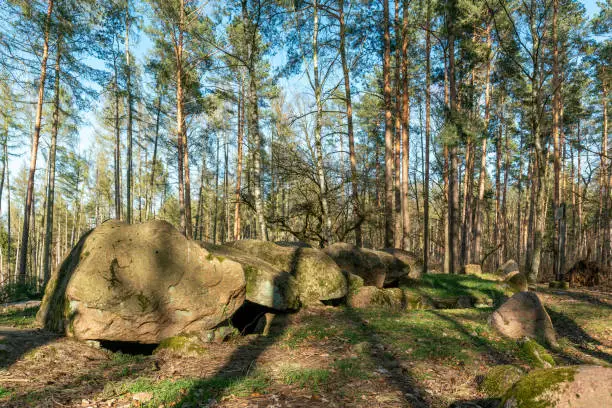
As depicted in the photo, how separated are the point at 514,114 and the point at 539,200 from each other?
55.6 ft

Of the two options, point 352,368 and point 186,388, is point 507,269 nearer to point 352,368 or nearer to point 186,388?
point 352,368

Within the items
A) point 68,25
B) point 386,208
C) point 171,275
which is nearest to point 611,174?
point 386,208

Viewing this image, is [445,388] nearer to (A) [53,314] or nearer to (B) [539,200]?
(A) [53,314]

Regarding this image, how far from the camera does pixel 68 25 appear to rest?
14695mm

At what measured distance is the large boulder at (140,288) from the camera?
17.2ft

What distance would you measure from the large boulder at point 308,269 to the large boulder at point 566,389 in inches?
213

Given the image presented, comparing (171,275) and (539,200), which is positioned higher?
(539,200)

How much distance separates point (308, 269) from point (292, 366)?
12.5ft

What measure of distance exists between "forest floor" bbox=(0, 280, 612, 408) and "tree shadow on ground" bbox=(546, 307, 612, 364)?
6 cm

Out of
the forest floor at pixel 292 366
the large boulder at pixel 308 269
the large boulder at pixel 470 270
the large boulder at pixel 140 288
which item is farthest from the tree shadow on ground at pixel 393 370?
the large boulder at pixel 470 270

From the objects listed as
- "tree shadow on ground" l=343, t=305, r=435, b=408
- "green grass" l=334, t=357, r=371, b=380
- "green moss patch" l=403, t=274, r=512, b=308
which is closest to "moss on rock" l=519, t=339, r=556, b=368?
"tree shadow on ground" l=343, t=305, r=435, b=408

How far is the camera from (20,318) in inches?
298

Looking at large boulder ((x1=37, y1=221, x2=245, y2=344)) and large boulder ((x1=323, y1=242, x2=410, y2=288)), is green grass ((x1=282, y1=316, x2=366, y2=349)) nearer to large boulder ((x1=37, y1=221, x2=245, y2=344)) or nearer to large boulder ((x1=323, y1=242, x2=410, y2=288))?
large boulder ((x1=37, y1=221, x2=245, y2=344))

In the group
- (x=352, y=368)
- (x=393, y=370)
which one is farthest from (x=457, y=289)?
(x=352, y=368)
